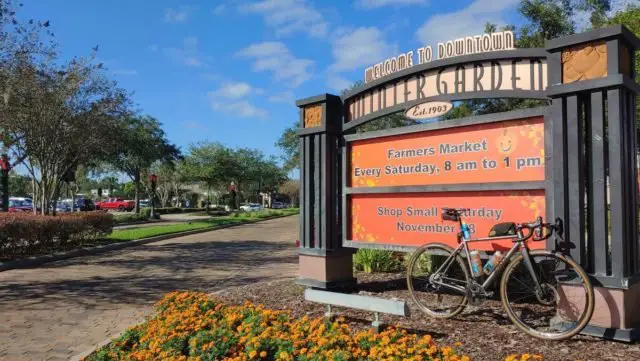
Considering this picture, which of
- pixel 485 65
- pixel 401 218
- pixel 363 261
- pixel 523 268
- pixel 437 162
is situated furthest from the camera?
pixel 363 261

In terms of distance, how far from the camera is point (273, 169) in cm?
7412

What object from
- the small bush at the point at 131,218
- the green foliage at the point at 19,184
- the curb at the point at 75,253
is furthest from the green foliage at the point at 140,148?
the green foliage at the point at 19,184

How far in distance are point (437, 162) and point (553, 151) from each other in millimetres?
1375

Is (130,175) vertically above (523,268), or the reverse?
(130,175)

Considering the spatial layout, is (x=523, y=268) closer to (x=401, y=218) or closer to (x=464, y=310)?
(x=464, y=310)

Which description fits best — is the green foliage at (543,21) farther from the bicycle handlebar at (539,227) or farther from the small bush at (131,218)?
the small bush at (131,218)

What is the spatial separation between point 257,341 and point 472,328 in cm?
211

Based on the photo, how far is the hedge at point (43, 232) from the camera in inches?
496

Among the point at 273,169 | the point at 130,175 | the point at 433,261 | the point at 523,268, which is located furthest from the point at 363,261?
the point at 273,169

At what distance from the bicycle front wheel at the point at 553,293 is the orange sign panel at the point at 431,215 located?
1.08 feet

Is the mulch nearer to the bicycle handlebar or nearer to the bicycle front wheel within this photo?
the bicycle front wheel

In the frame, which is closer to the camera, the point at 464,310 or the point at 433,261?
the point at 464,310

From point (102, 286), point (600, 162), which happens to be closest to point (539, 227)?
point (600, 162)

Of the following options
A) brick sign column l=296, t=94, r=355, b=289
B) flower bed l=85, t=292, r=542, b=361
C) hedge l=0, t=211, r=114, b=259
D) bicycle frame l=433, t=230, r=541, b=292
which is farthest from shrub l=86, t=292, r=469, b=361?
hedge l=0, t=211, r=114, b=259
